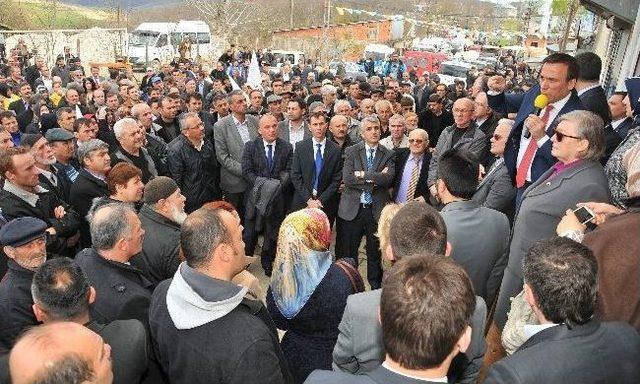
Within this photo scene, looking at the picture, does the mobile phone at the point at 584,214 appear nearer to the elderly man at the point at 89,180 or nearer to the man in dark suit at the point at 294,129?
the elderly man at the point at 89,180

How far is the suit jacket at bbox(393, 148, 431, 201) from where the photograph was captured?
539cm

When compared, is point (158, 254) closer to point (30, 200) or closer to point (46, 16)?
point (30, 200)

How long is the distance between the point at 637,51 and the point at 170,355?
7516mm

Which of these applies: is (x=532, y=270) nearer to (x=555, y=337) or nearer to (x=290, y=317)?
(x=555, y=337)

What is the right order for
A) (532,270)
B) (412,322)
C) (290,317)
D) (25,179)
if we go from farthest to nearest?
(25,179)
(290,317)
(532,270)
(412,322)

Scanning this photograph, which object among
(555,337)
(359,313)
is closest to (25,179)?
(359,313)

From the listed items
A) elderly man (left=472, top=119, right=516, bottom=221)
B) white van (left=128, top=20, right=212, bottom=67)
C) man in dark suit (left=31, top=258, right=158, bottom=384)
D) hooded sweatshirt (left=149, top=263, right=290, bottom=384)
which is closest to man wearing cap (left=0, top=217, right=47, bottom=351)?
man in dark suit (left=31, top=258, right=158, bottom=384)

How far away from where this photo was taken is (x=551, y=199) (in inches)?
125

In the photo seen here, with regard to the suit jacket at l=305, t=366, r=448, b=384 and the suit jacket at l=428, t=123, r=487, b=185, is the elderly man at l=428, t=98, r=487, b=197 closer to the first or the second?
the suit jacket at l=428, t=123, r=487, b=185

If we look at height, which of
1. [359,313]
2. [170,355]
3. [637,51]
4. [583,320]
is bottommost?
[170,355]

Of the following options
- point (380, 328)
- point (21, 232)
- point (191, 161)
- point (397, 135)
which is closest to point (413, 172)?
point (397, 135)

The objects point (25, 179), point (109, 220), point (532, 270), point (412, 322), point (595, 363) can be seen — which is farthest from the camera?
point (25, 179)

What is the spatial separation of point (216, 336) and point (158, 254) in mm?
1328

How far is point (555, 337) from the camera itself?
6.13 feet
